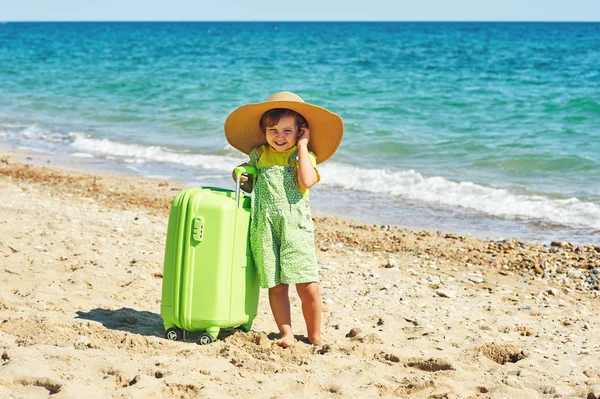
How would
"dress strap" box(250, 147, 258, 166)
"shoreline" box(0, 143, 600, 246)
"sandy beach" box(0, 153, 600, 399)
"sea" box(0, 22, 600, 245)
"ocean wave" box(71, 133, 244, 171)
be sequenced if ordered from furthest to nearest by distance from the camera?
"ocean wave" box(71, 133, 244, 171), "sea" box(0, 22, 600, 245), "shoreline" box(0, 143, 600, 246), "dress strap" box(250, 147, 258, 166), "sandy beach" box(0, 153, 600, 399)

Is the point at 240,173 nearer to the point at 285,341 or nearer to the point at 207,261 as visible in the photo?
the point at 207,261

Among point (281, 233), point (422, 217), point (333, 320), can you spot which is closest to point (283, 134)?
point (281, 233)

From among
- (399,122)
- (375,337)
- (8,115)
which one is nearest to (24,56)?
(8,115)

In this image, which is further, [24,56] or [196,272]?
[24,56]

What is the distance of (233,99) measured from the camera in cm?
1991

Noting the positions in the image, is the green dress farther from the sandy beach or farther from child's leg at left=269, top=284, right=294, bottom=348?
the sandy beach

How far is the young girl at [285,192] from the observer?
13.5 ft

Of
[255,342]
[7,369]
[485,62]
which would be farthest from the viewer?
[485,62]

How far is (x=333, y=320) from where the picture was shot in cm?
496

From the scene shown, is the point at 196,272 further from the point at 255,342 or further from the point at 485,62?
the point at 485,62

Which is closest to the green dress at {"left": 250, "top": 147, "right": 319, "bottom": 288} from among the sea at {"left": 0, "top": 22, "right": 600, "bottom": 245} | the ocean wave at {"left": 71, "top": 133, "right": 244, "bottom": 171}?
the sea at {"left": 0, "top": 22, "right": 600, "bottom": 245}

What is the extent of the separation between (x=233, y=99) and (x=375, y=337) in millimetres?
15922

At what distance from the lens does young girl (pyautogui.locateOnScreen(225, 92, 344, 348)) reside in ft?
13.5

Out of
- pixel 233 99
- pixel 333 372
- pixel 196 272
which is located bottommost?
pixel 333 372
